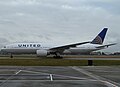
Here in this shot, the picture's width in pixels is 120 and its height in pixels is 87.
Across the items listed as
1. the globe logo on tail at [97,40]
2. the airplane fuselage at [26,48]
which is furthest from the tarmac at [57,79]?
the globe logo on tail at [97,40]

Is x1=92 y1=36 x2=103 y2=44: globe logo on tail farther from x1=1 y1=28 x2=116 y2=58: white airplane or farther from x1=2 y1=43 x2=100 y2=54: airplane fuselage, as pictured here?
x1=2 y1=43 x2=100 y2=54: airplane fuselage

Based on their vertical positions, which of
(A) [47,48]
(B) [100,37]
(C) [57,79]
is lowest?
(C) [57,79]

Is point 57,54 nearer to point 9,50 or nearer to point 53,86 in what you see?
point 9,50

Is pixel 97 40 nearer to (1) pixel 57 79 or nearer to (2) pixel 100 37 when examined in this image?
(2) pixel 100 37

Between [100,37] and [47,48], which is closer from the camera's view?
[47,48]

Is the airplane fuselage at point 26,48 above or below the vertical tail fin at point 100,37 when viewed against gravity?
below

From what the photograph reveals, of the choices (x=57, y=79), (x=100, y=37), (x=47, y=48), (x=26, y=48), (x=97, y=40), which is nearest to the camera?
(x=57, y=79)

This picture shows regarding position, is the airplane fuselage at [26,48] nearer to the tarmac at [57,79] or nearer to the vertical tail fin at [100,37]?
the vertical tail fin at [100,37]

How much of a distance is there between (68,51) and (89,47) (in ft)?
18.8

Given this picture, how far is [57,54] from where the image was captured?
61.3 m

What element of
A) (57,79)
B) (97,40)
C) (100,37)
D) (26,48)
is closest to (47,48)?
(26,48)

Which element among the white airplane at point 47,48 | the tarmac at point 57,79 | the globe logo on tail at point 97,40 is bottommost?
the tarmac at point 57,79

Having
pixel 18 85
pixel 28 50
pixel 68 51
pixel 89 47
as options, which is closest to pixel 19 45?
pixel 28 50

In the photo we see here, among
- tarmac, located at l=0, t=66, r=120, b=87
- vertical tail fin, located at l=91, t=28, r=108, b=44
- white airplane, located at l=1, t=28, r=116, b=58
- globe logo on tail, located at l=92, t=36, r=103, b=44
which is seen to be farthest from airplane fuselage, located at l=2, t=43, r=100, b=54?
tarmac, located at l=0, t=66, r=120, b=87
